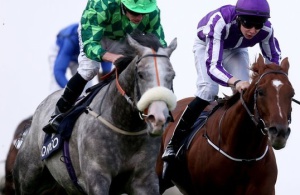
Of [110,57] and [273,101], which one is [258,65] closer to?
[273,101]

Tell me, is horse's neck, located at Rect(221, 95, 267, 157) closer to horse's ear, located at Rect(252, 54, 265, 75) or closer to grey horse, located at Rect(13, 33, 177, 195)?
horse's ear, located at Rect(252, 54, 265, 75)

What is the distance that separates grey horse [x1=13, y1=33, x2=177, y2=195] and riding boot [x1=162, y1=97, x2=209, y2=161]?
3.33ft

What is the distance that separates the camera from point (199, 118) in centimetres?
759

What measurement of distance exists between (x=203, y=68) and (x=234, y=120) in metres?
0.76

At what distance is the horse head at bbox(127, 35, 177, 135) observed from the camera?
5641mm

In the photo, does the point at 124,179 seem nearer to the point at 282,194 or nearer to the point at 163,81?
the point at 163,81

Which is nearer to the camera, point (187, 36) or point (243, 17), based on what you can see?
point (243, 17)

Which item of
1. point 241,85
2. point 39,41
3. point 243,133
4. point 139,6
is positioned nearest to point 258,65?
point 241,85

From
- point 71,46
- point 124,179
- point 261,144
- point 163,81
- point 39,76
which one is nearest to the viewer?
point 163,81

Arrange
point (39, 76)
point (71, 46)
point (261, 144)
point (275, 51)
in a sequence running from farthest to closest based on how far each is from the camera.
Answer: point (39, 76)
point (71, 46)
point (275, 51)
point (261, 144)

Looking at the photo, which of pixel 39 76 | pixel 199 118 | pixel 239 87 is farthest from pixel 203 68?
pixel 39 76

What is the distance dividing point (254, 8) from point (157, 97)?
1435 millimetres

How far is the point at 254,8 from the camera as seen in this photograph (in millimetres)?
6758

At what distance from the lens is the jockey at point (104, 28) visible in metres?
6.42
